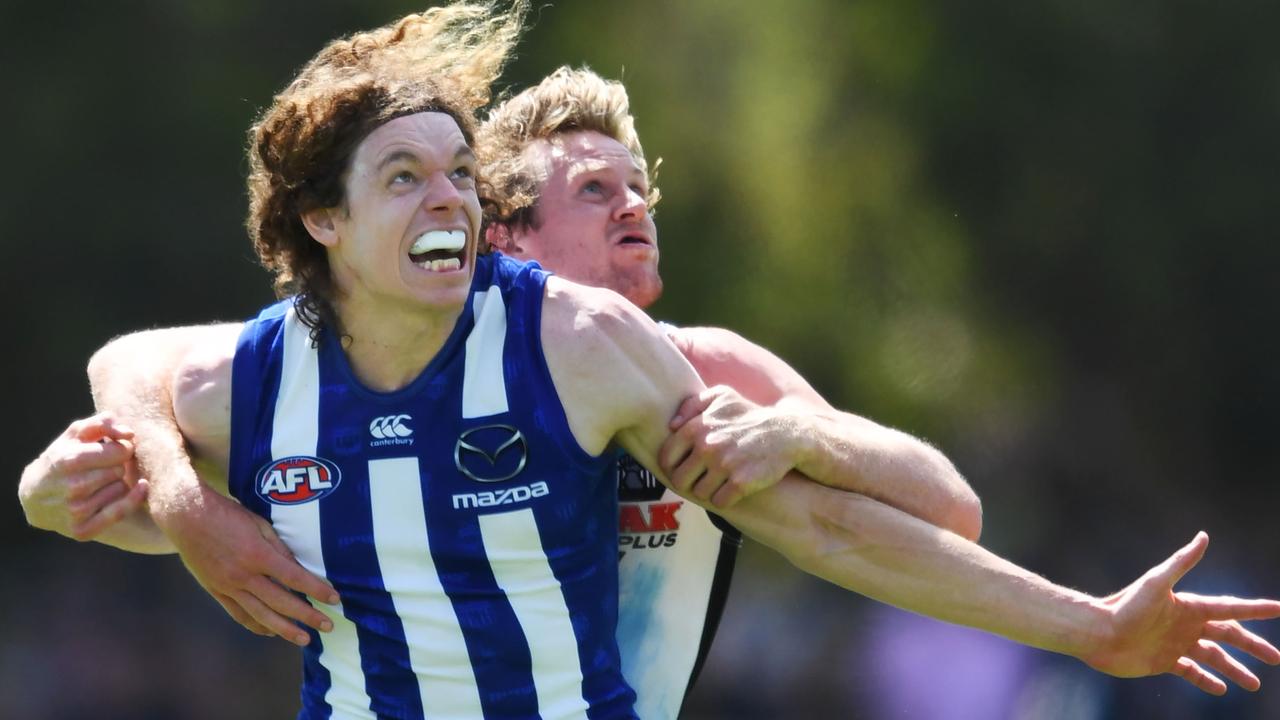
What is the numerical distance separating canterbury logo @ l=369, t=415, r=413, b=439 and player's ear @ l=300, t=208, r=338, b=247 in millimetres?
392

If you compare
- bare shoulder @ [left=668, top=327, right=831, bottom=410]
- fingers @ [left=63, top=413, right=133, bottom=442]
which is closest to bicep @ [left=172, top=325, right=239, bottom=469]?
fingers @ [left=63, top=413, right=133, bottom=442]

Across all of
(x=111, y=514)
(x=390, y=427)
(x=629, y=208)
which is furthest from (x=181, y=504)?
(x=629, y=208)

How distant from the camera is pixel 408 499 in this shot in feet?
9.43

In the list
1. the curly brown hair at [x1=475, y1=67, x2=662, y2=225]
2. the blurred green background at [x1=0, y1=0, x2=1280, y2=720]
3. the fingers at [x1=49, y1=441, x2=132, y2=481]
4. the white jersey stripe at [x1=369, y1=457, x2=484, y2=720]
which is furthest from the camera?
the blurred green background at [x1=0, y1=0, x2=1280, y2=720]

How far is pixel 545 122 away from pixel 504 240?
372 millimetres

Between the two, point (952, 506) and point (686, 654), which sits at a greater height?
point (952, 506)

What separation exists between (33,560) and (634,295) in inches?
180

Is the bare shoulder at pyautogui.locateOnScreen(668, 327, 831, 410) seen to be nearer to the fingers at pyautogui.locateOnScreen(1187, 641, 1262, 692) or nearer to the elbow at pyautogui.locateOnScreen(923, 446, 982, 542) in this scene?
the elbow at pyautogui.locateOnScreen(923, 446, 982, 542)

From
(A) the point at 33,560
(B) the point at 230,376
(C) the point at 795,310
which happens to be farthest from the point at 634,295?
(A) the point at 33,560

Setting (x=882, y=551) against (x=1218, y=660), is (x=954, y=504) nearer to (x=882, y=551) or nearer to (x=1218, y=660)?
(x=882, y=551)

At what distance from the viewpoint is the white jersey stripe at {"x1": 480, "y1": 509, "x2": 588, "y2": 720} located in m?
2.86

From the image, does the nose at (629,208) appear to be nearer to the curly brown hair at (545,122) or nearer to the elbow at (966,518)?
the curly brown hair at (545,122)

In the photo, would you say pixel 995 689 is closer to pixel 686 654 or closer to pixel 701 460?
pixel 686 654

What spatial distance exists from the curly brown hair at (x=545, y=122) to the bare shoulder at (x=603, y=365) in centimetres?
107
